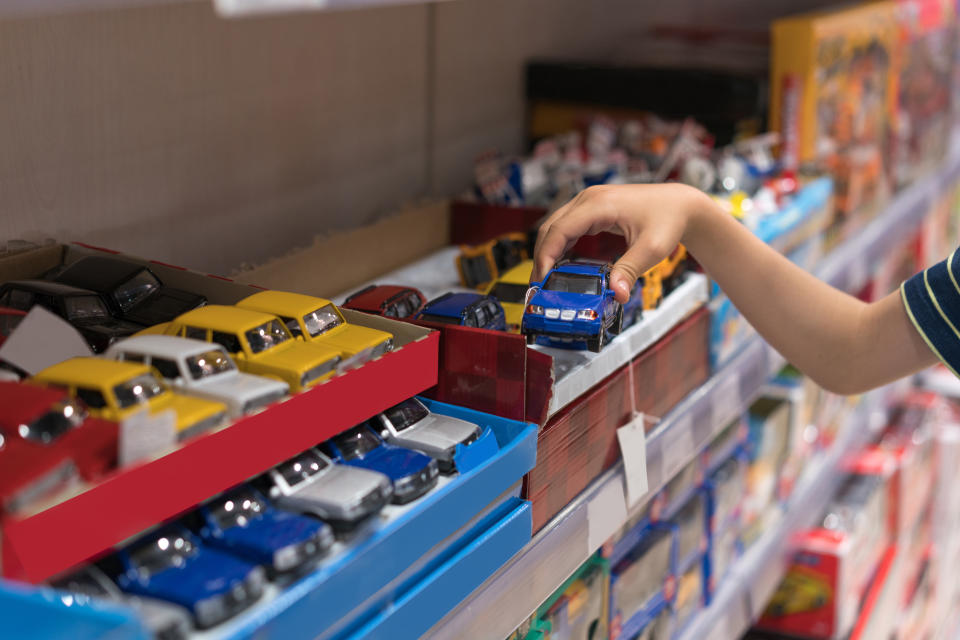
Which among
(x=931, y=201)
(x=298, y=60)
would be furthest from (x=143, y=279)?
(x=931, y=201)

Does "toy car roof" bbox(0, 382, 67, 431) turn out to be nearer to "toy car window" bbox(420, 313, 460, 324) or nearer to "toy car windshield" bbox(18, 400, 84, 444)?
"toy car windshield" bbox(18, 400, 84, 444)

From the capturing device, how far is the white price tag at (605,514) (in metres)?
1.34

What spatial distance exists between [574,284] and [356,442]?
1.11 ft

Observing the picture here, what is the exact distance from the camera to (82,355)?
0.99 meters

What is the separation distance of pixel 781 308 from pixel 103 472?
1.12 m

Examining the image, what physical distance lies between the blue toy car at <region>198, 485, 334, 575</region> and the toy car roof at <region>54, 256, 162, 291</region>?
39 centimetres

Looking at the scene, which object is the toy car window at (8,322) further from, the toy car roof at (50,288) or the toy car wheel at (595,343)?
the toy car wheel at (595,343)

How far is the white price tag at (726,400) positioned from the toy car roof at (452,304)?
0.68 metres

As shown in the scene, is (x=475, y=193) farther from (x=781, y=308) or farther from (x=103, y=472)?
(x=103, y=472)

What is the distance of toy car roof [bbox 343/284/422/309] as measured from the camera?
1.30 meters

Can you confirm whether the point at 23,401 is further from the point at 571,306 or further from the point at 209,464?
the point at 571,306

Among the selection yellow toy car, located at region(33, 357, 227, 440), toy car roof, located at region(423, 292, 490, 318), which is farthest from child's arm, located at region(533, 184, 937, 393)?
yellow toy car, located at region(33, 357, 227, 440)

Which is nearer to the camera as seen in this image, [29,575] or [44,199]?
[29,575]

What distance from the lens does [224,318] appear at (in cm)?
103
